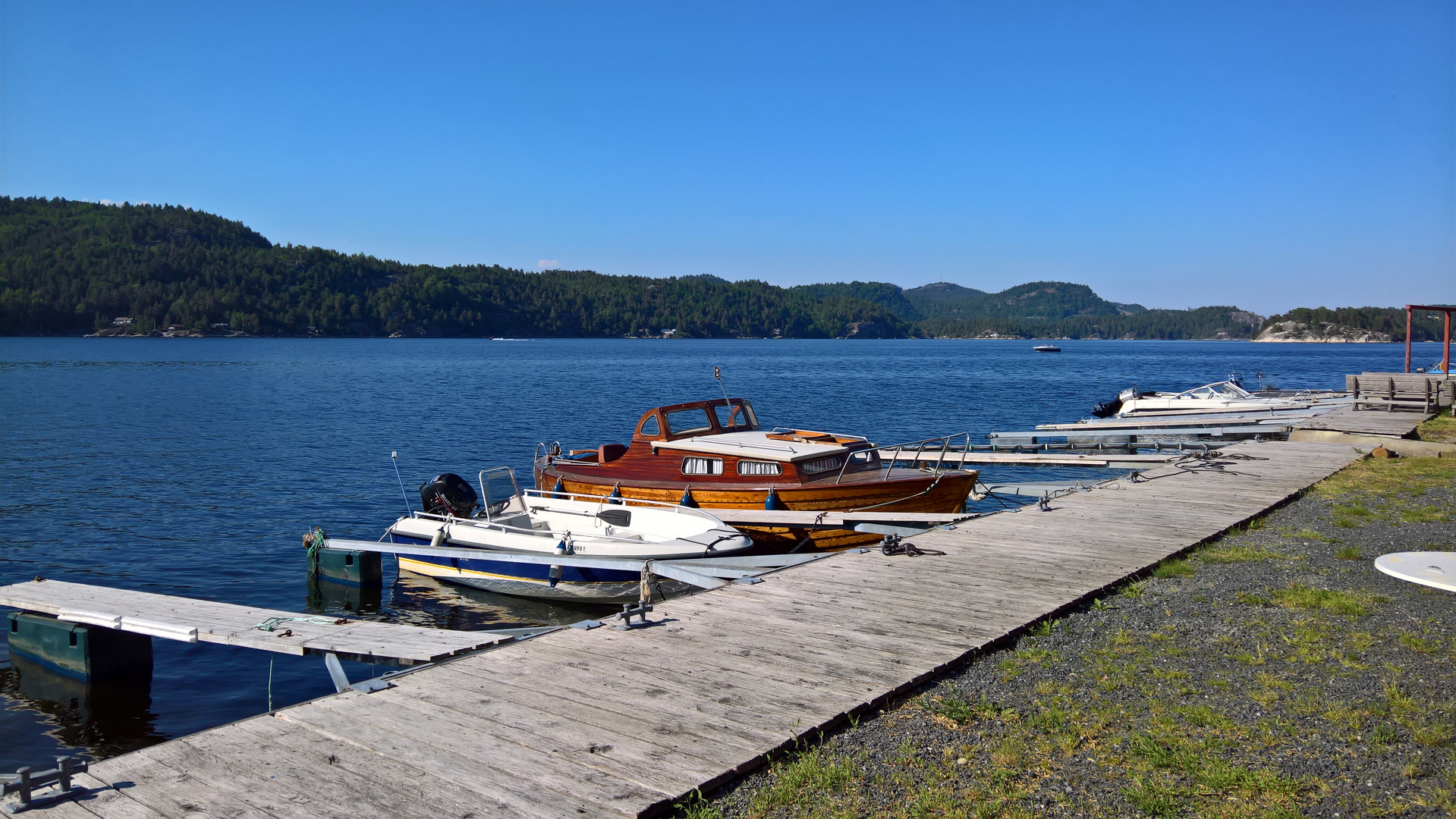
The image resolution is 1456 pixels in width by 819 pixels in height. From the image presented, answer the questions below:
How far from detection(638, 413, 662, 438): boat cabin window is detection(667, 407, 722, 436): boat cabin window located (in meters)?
0.26

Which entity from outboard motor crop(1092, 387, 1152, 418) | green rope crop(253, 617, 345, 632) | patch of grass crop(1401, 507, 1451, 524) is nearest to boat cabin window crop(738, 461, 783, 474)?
green rope crop(253, 617, 345, 632)

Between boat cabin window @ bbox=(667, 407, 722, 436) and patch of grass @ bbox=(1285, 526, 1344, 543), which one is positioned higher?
boat cabin window @ bbox=(667, 407, 722, 436)

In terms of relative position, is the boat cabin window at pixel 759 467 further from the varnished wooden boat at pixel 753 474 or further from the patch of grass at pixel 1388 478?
the patch of grass at pixel 1388 478

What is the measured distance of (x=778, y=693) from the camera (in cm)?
602

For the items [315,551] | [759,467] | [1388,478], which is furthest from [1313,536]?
[315,551]

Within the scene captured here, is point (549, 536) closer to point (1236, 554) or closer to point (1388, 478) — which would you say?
point (1236, 554)

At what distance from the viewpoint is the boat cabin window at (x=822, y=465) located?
1541cm

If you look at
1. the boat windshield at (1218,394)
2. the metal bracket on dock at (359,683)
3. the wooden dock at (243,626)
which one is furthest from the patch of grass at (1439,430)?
the metal bracket on dock at (359,683)

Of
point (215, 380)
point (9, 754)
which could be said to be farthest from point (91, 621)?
point (215, 380)

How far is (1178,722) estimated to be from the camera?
561 centimetres

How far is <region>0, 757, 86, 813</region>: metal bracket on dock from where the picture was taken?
4.61 meters

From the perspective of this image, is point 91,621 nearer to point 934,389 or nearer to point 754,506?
point 754,506

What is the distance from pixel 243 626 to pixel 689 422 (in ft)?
31.5

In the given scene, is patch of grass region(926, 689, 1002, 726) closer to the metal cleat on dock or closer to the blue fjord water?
the metal cleat on dock
